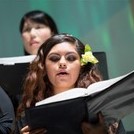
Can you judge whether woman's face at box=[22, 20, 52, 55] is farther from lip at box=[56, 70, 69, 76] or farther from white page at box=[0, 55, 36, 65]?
lip at box=[56, 70, 69, 76]

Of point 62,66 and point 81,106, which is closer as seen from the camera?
point 81,106

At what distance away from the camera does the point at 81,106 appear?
A: 2.95 feet

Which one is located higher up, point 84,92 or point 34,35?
point 34,35

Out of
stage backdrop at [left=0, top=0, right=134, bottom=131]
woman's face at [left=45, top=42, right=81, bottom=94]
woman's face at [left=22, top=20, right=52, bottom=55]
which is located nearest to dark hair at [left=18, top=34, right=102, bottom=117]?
woman's face at [left=45, top=42, right=81, bottom=94]

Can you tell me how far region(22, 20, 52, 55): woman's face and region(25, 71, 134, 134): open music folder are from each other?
0.65 m

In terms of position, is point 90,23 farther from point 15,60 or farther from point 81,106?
point 81,106

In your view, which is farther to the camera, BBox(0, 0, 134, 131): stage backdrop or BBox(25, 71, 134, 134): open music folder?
BBox(0, 0, 134, 131): stage backdrop

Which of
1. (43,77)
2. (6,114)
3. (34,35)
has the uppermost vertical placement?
(34,35)

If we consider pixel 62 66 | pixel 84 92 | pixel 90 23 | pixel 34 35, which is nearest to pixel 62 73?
pixel 62 66

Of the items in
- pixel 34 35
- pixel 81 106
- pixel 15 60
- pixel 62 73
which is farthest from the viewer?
pixel 34 35

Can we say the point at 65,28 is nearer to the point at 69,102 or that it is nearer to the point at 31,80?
the point at 31,80

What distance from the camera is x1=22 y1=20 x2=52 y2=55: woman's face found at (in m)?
1.56

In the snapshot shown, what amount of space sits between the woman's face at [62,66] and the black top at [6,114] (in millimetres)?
187

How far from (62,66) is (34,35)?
458 millimetres
